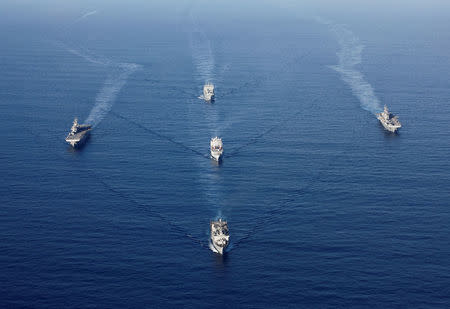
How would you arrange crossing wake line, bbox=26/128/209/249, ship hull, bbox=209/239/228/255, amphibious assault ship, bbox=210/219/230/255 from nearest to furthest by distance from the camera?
1. ship hull, bbox=209/239/228/255
2. amphibious assault ship, bbox=210/219/230/255
3. crossing wake line, bbox=26/128/209/249

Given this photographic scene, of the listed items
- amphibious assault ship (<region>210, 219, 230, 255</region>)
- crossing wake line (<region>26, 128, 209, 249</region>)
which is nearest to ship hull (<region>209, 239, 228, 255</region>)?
amphibious assault ship (<region>210, 219, 230, 255</region>)

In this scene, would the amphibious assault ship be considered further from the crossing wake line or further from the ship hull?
the crossing wake line

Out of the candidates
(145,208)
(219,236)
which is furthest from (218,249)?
(145,208)

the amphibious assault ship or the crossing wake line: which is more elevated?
the crossing wake line

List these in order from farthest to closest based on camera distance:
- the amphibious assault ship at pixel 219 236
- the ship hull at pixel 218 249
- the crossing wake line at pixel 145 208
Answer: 1. the crossing wake line at pixel 145 208
2. the amphibious assault ship at pixel 219 236
3. the ship hull at pixel 218 249

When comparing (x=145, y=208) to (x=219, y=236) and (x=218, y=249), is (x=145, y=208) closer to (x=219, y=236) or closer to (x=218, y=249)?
(x=219, y=236)

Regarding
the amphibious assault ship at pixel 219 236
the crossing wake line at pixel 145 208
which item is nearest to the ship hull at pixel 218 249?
→ the amphibious assault ship at pixel 219 236

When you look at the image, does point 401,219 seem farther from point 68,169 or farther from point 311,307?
point 68,169

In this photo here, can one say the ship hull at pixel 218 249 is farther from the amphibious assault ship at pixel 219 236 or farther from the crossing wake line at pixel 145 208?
the crossing wake line at pixel 145 208

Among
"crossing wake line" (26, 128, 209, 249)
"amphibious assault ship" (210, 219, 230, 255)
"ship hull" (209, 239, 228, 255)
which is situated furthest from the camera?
"crossing wake line" (26, 128, 209, 249)

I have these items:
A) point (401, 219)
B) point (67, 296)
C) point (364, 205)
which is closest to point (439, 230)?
point (401, 219)
